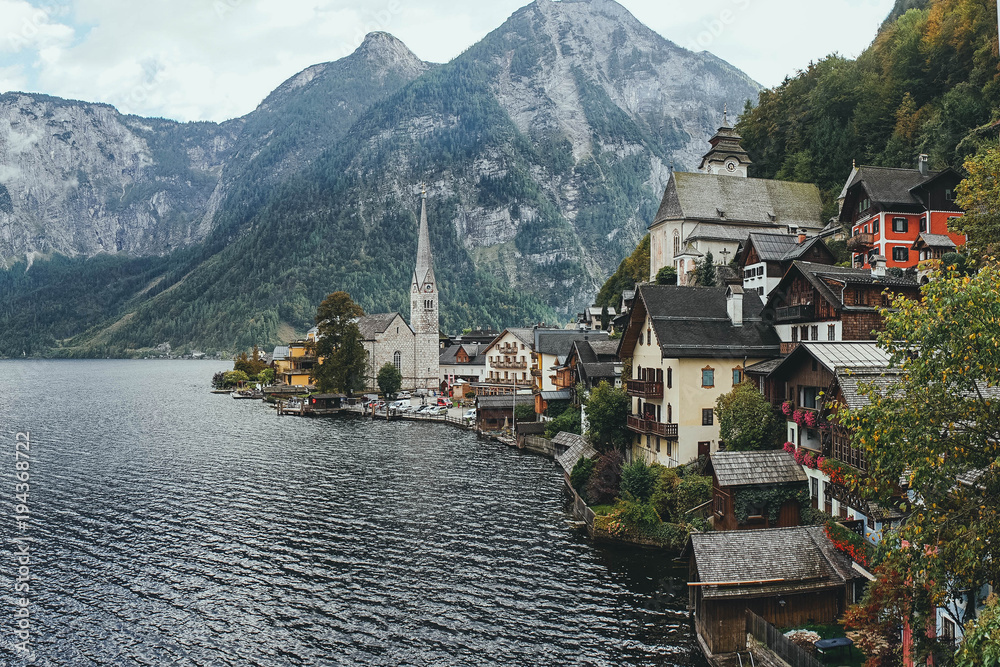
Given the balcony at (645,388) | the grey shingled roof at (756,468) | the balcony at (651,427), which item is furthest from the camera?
the balcony at (645,388)

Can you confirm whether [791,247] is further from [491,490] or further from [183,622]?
[183,622]

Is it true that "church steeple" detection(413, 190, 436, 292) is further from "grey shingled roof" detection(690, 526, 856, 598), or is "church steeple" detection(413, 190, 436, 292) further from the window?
"grey shingled roof" detection(690, 526, 856, 598)

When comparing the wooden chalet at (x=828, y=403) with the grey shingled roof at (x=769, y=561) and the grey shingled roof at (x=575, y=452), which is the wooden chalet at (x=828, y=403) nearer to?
the grey shingled roof at (x=769, y=561)

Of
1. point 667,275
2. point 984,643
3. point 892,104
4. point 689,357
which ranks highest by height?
point 892,104

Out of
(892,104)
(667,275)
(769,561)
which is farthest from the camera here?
(667,275)

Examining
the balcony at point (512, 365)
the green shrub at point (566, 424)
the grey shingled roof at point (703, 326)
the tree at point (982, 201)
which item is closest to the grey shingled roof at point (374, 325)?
the balcony at point (512, 365)

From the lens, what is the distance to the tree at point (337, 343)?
350 ft

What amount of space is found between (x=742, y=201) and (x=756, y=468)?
189 feet

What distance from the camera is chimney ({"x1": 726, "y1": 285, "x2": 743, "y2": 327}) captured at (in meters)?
42.4

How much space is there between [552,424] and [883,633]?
44.9 metres

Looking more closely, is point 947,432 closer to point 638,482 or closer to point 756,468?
point 756,468

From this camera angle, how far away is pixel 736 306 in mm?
42500

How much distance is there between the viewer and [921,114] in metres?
72.9

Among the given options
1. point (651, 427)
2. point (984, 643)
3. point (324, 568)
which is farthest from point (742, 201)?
point (984, 643)
